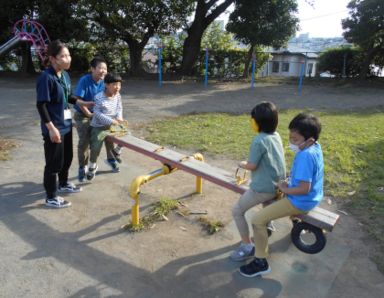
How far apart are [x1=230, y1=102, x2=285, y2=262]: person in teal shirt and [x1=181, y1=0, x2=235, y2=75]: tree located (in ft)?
47.9

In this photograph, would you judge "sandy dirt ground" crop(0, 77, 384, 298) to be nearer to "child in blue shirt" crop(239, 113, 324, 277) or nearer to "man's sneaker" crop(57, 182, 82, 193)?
"man's sneaker" crop(57, 182, 82, 193)

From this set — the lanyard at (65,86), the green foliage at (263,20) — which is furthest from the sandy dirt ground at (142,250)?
the green foliage at (263,20)

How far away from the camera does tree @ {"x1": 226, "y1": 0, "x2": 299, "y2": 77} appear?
1536cm

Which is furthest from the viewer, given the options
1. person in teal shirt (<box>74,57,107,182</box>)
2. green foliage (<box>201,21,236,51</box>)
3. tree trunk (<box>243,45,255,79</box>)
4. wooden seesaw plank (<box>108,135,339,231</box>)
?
green foliage (<box>201,21,236,51</box>)

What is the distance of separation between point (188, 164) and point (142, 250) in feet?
3.13

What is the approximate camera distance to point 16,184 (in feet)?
14.6

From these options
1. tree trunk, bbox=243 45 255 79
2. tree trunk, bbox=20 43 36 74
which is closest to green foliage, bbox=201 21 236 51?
tree trunk, bbox=243 45 255 79

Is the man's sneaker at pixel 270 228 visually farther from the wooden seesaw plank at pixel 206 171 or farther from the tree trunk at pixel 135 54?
the tree trunk at pixel 135 54

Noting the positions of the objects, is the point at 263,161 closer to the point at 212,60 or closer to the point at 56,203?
the point at 56,203

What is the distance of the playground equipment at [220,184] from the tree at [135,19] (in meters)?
11.7

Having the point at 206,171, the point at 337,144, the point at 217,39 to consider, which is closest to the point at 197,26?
the point at 217,39

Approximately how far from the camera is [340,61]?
1827 cm

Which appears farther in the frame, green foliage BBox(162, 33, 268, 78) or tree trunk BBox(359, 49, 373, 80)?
green foliage BBox(162, 33, 268, 78)

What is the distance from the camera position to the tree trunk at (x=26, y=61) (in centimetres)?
1664
